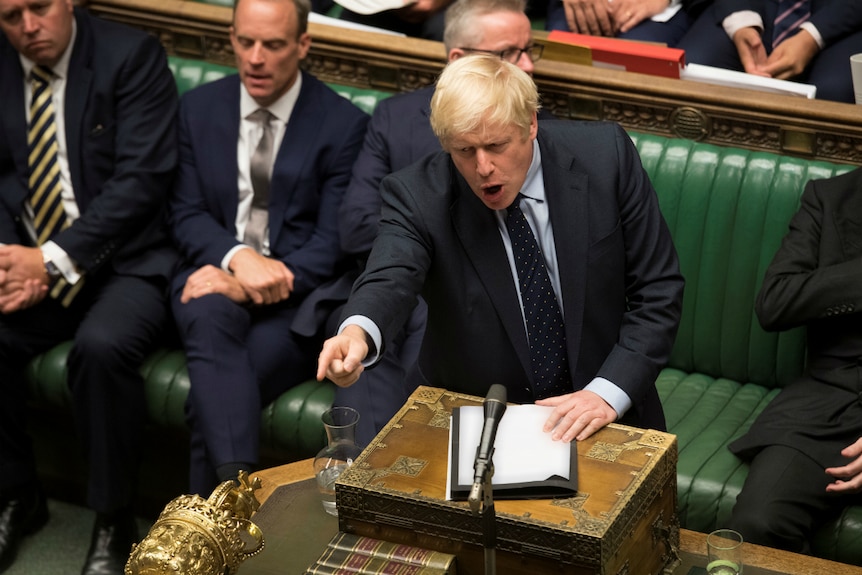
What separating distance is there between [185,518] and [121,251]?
5.99 feet

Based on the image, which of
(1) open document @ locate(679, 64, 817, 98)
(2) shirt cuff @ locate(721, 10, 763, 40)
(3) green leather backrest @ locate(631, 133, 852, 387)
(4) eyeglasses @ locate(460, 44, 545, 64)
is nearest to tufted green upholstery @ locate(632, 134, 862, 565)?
(3) green leather backrest @ locate(631, 133, 852, 387)

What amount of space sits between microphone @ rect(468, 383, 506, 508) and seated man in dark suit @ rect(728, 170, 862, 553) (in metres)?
1.27

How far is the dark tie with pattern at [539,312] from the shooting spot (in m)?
2.72

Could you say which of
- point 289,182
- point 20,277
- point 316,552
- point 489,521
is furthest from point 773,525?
point 20,277

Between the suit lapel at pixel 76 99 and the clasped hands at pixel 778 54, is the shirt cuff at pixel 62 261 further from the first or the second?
the clasped hands at pixel 778 54

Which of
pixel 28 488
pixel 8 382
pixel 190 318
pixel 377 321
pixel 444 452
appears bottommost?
pixel 28 488

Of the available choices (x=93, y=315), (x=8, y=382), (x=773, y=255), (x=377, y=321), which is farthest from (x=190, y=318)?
A: (x=773, y=255)

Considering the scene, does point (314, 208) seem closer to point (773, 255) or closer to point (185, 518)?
point (773, 255)

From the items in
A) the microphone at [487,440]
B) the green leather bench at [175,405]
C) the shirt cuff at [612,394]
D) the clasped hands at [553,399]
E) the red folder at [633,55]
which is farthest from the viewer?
the red folder at [633,55]

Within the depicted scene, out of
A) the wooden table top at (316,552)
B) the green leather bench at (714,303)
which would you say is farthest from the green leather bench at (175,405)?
the wooden table top at (316,552)

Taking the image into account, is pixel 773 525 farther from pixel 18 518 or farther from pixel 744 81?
pixel 18 518

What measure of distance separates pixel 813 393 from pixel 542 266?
0.96m

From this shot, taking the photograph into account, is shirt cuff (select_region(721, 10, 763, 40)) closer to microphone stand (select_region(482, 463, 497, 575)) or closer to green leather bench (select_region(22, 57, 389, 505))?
green leather bench (select_region(22, 57, 389, 505))

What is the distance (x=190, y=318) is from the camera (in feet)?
12.2
